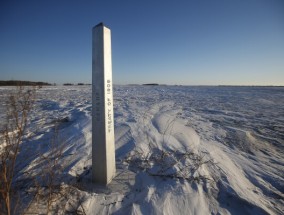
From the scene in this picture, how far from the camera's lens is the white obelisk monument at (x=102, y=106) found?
2326 millimetres

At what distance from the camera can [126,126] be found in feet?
17.3

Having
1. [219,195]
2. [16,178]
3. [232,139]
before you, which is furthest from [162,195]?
[232,139]

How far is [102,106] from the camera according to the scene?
7.87 ft

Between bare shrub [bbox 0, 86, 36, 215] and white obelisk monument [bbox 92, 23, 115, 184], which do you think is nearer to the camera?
bare shrub [bbox 0, 86, 36, 215]

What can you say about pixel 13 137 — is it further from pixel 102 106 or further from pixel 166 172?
pixel 166 172

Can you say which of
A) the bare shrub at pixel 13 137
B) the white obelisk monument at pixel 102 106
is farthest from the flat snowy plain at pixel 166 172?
the bare shrub at pixel 13 137

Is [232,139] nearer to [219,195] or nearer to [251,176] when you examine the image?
[251,176]

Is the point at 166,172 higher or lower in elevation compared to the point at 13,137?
lower

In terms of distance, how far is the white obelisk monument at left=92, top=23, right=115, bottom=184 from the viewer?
7.63 feet

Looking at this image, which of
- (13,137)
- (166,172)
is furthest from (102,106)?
(166,172)

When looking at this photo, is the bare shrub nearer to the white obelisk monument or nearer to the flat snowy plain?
the flat snowy plain

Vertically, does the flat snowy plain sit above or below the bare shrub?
below

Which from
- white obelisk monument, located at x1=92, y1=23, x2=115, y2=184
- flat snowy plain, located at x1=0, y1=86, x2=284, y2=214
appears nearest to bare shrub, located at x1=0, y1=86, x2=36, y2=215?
flat snowy plain, located at x1=0, y1=86, x2=284, y2=214

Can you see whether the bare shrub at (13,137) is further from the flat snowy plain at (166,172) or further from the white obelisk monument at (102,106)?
the white obelisk monument at (102,106)
